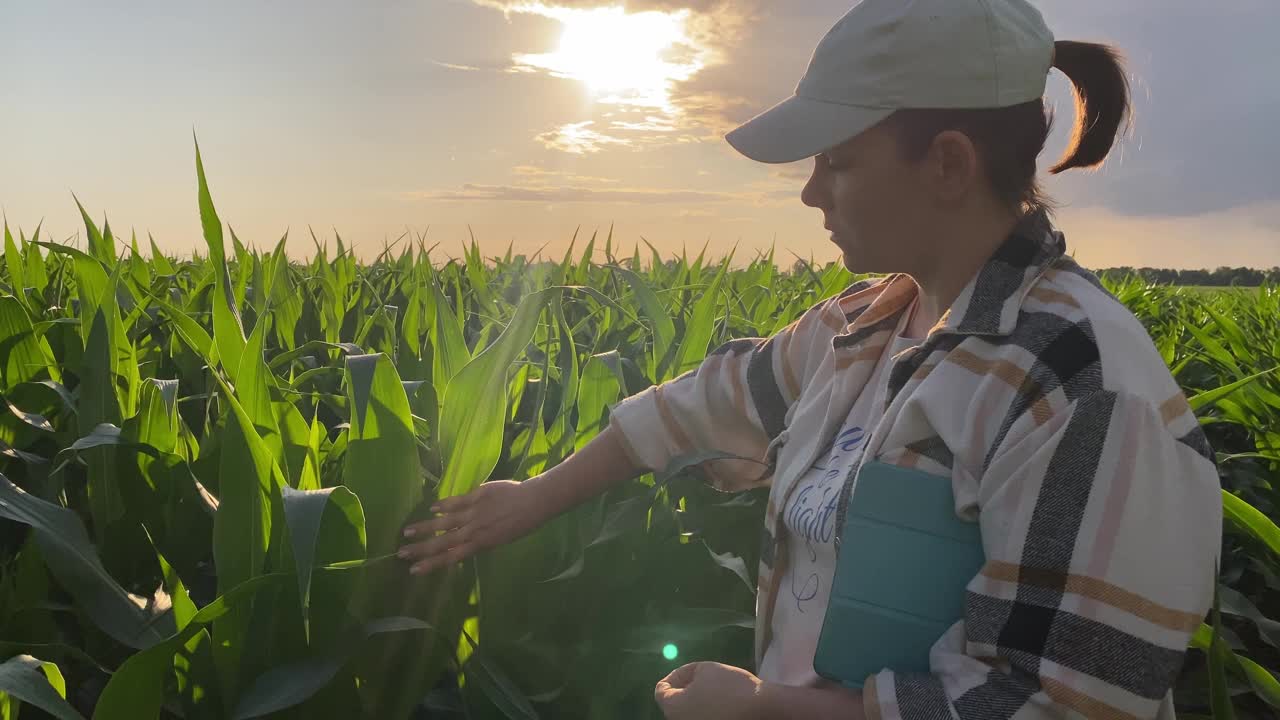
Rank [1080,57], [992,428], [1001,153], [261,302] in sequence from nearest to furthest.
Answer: [992,428] < [1001,153] < [1080,57] < [261,302]

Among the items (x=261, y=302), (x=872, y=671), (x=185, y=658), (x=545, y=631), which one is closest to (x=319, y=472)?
(x=185, y=658)

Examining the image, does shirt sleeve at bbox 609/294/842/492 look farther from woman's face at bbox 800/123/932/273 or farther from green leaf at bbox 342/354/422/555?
green leaf at bbox 342/354/422/555

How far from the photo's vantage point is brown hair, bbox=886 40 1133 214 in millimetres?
1011

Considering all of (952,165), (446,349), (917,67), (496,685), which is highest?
(917,67)

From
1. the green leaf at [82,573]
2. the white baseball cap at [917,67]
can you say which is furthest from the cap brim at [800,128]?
the green leaf at [82,573]

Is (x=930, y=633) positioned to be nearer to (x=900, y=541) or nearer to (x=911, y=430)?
(x=900, y=541)

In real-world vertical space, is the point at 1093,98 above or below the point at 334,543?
above

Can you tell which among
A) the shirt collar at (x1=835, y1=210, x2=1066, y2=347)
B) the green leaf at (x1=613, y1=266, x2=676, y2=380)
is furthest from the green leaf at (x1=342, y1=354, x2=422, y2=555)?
the green leaf at (x1=613, y1=266, x2=676, y2=380)

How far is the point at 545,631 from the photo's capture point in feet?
3.88

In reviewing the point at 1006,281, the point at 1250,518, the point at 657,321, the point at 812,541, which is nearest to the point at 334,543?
the point at 812,541

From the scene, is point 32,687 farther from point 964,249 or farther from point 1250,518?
point 1250,518

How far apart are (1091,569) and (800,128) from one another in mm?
576

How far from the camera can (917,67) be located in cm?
100

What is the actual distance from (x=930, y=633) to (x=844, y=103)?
0.59 metres
